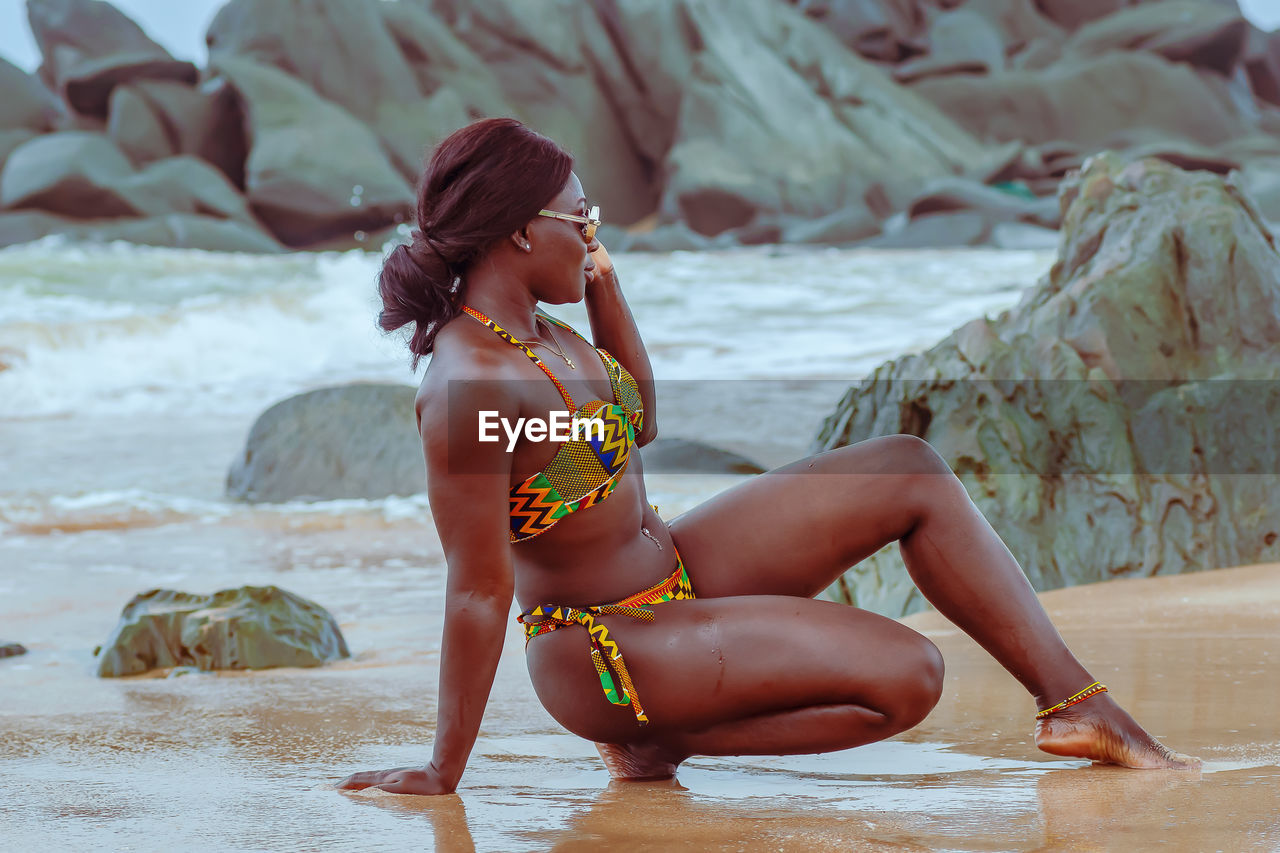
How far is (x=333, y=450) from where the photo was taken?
7.24m

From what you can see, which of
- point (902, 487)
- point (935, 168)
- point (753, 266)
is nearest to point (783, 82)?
point (935, 168)

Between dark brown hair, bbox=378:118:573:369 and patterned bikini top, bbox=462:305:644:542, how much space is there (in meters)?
0.08

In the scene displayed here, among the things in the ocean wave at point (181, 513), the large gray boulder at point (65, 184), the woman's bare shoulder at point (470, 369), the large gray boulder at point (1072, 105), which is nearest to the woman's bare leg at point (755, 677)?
the woman's bare shoulder at point (470, 369)

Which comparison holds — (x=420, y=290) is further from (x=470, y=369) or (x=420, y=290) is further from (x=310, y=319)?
(x=310, y=319)

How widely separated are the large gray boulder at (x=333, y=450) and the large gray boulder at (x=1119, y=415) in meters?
3.38

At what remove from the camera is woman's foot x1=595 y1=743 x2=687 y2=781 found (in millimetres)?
2264

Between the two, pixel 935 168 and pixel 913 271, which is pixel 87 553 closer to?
pixel 913 271

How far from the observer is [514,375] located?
2.13 meters

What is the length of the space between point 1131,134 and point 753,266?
67.5 feet

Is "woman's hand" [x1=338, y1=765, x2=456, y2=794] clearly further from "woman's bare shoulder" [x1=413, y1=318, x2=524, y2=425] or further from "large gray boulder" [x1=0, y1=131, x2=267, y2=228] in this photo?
"large gray boulder" [x1=0, y1=131, x2=267, y2=228]

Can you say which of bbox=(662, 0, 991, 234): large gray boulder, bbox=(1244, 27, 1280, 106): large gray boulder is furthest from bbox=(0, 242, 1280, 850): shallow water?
bbox=(1244, 27, 1280, 106): large gray boulder

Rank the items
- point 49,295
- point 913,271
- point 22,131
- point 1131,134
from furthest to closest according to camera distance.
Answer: point 1131,134 < point 22,131 < point 913,271 < point 49,295

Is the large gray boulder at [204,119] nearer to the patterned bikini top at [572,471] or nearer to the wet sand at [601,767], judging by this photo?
the wet sand at [601,767]

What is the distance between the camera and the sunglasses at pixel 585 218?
7.36 ft
